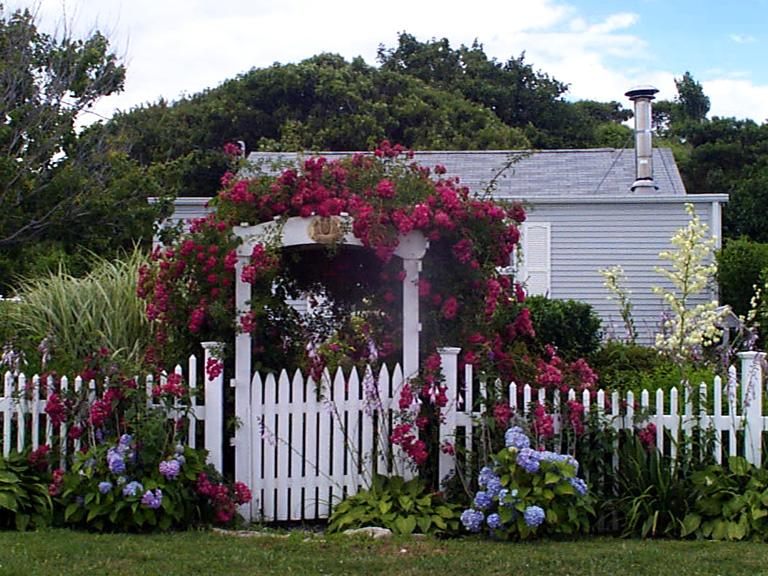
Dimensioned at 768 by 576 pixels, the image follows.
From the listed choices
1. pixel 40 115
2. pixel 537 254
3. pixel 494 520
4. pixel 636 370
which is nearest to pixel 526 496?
pixel 494 520

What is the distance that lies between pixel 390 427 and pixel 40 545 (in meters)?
2.06

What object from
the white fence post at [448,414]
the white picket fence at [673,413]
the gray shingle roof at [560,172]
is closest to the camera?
the white picket fence at [673,413]

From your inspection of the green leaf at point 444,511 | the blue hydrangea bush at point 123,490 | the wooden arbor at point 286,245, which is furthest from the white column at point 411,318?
the blue hydrangea bush at point 123,490

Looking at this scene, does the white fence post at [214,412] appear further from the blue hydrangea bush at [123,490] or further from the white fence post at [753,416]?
the white fence post at [753,416]

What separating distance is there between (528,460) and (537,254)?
37.0ft

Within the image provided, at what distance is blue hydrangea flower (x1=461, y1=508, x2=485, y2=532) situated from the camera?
5254mm

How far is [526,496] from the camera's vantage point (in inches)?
203

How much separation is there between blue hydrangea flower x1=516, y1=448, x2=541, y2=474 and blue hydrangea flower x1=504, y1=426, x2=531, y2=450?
2.0 inches

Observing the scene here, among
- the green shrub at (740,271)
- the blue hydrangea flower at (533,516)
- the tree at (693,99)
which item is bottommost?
the blue hydrangea flower at (533,516)

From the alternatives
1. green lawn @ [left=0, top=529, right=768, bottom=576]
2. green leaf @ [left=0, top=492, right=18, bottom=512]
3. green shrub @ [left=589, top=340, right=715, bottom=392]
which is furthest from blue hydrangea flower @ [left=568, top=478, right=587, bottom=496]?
green leaf @ [left=0, top=492, right=18, bottom=512]

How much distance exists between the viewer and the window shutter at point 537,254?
16.2m

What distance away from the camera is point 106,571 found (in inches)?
177

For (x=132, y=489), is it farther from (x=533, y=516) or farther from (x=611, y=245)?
(x=611, y=245)

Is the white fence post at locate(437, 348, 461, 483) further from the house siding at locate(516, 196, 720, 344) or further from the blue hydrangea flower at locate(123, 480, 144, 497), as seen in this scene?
the house siding at locate(516, 196, 720, 344)
